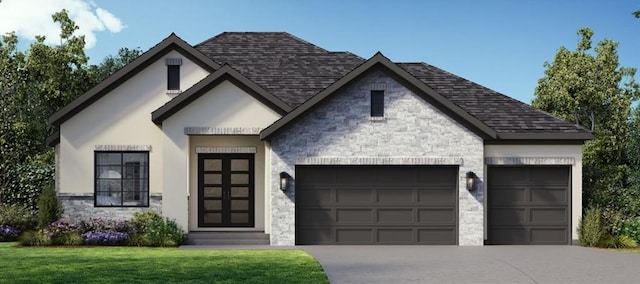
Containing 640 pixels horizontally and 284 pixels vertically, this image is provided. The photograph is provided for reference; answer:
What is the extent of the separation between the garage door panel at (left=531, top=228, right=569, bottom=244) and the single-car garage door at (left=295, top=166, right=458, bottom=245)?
243cm

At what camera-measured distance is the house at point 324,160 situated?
21078 millimetres

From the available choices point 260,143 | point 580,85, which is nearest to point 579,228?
point 260,143

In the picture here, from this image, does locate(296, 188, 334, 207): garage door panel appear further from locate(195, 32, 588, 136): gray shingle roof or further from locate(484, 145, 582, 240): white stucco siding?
locate(484, 145, 582, 240): white stucco siding

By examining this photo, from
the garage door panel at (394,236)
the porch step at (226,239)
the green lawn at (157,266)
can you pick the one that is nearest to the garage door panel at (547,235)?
the garage door panel at (394,236)

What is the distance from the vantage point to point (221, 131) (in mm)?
21766

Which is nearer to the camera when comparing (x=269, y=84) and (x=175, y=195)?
(x=175, y=195)

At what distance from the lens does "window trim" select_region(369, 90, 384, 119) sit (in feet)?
69.6

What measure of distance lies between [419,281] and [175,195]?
1029 cm

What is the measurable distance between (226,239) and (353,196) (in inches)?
154

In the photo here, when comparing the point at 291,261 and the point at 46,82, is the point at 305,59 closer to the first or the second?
the point at 291,261

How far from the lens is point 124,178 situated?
22.9 m

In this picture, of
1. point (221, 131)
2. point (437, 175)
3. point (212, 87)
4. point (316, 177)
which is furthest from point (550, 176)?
point (212, 87)

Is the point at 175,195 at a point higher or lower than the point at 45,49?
lower

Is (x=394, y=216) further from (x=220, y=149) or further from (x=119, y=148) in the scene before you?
(x=119, y=148)
